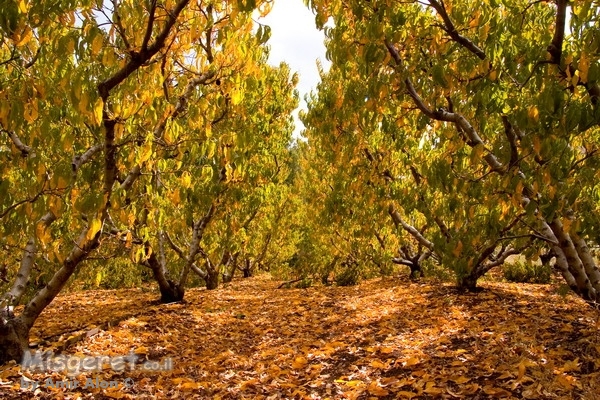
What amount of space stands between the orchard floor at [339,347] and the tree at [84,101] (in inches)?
53.6

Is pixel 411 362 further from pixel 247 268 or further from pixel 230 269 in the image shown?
pixel 247 268

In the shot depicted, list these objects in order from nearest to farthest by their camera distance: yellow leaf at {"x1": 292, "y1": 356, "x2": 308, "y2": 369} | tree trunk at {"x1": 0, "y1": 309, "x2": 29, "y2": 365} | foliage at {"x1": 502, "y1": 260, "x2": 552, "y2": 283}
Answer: tree trunk at {"x1": 0, "y1": 309, "x2": 29, "y2": 365} → yellow leaf at {"x1": 292, "y1": 356, "x2": 308, "y2": 369} → foliage at {"x1": 502, "y1": 260, "x2": 552, "y2": 283}

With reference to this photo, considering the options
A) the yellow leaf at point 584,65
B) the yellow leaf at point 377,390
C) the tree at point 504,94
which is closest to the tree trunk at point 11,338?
the yellow leaf at point 377,390

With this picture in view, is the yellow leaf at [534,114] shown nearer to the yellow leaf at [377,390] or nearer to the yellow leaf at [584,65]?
the yellow leaf at [584,65]

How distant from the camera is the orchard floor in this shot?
3777 millimetres

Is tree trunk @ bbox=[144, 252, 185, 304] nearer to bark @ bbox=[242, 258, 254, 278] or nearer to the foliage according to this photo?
bark @ bbox=[242, 258, 254, 278]

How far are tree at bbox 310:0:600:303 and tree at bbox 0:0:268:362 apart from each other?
1.23m

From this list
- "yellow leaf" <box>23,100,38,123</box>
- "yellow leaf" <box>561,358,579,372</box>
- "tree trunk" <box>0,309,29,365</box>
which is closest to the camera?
"yellow leaf" <box>23,100,38,123</box>

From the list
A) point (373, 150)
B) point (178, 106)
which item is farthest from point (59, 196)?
point (373, 150)

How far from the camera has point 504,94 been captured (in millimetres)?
3656

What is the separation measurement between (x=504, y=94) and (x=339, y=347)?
3.60 m

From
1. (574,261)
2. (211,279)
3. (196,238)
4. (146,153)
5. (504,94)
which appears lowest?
(211,279)

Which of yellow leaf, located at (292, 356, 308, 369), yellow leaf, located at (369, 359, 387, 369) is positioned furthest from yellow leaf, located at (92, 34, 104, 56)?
yellow leaf, located at (369, 359, 387, 369)

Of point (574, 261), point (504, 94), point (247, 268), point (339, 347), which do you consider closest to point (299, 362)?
point (339, 347)
